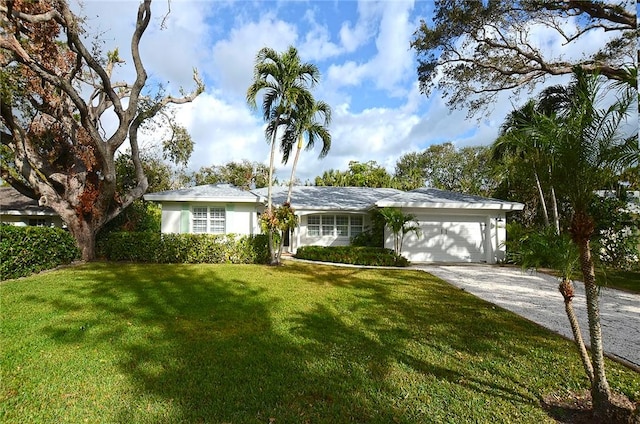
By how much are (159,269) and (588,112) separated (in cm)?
1233

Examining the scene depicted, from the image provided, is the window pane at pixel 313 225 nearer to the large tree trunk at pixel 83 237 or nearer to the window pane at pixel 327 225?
the window pane at pixel 327 225

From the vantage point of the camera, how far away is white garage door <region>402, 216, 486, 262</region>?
1628 centimetres

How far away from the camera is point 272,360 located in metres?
4.27

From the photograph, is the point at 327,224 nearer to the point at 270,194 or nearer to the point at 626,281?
the point at 270,194

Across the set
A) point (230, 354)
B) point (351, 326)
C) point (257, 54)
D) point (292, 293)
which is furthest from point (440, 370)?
point (257, 54)

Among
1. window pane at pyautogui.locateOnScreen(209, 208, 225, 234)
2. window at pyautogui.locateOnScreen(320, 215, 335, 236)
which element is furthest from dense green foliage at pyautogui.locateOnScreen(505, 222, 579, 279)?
window at pyautogui.locateOnScreen(320, 215, 335, 236)

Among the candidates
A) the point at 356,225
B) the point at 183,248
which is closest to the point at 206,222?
the point at 183,248

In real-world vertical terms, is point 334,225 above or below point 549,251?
above

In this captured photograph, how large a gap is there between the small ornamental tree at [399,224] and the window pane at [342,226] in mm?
3828

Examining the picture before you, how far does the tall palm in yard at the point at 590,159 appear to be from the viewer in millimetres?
3111

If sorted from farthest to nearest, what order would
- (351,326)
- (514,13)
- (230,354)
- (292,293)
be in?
(514,13)
(292,293)
(351,326)
(230,354)

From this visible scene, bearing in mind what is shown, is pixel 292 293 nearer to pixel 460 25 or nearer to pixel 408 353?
pixel 408 353

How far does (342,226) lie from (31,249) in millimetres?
13876

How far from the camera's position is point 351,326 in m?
5.75
